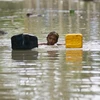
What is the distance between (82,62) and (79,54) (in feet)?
4.19

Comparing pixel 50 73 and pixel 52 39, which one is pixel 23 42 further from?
pixel 50 73

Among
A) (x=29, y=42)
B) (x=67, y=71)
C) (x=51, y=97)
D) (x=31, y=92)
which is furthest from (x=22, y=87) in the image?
(x=29, y=42)

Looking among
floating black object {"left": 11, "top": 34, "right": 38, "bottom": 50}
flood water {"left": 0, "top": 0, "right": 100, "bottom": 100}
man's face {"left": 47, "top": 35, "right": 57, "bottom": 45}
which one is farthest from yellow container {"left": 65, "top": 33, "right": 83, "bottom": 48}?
floating black object {"left": 11, "top": 34, "right": 38, "bottom": 50}

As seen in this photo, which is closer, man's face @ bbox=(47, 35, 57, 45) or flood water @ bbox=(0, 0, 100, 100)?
flood water @ bbox=(0, 0, 100, 100)

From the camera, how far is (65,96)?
271 inches

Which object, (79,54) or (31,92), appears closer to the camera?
(31,92)

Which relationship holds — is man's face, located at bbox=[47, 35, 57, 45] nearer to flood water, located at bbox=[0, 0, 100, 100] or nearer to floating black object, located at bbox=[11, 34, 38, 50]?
flood water, located at bbox=[0, 0, 100, 100]

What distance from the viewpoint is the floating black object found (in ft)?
39.7

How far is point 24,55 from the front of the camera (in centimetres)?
1134

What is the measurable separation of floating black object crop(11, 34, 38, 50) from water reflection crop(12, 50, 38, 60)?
212 mm

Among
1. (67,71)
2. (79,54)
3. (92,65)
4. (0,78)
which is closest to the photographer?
(0,78)

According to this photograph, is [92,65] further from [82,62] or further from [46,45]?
[46,45]

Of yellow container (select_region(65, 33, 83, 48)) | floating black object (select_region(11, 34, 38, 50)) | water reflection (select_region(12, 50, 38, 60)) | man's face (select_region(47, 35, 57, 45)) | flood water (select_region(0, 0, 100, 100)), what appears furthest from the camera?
man's face (select_region(47, 35, 57, 45))

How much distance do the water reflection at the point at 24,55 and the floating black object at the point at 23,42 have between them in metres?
0.21
